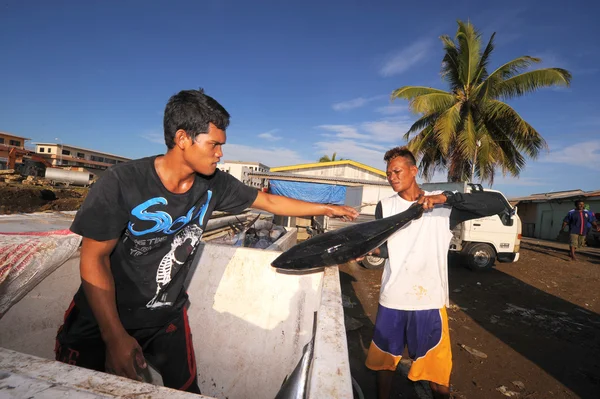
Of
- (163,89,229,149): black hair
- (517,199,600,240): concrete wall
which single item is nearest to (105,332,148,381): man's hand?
(163,89,229,149): black hair

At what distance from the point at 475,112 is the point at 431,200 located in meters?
13.5

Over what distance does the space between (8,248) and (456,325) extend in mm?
5128

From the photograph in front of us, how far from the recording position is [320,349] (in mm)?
1098

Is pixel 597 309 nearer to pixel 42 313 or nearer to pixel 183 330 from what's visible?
pixel 183 330

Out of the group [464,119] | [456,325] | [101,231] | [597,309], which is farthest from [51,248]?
[464,119]

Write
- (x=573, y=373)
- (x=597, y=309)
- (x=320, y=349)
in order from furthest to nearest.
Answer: (x=597, y=309) < (x=573, y=373) < (x=320, y=349)

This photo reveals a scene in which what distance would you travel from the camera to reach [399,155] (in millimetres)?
2279

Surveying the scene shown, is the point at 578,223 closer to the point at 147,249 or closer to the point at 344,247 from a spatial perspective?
the point at 344,247

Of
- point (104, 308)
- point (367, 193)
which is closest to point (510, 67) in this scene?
point (367, 193)

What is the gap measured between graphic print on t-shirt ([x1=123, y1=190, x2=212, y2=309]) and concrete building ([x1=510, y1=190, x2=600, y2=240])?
19.8 meters

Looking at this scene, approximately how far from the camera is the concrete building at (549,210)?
14.9 meters

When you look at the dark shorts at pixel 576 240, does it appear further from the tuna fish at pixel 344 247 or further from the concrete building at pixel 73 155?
the concrete building at pixel 73 155

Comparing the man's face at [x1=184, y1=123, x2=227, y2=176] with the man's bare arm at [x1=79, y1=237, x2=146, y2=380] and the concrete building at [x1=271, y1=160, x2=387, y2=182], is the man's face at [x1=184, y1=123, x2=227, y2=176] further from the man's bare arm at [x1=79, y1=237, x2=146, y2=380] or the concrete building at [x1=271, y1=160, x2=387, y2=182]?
the concrete building at [x1=271, y1=160, x2=387, y2=182]

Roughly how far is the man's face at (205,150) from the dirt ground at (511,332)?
8.73ft
